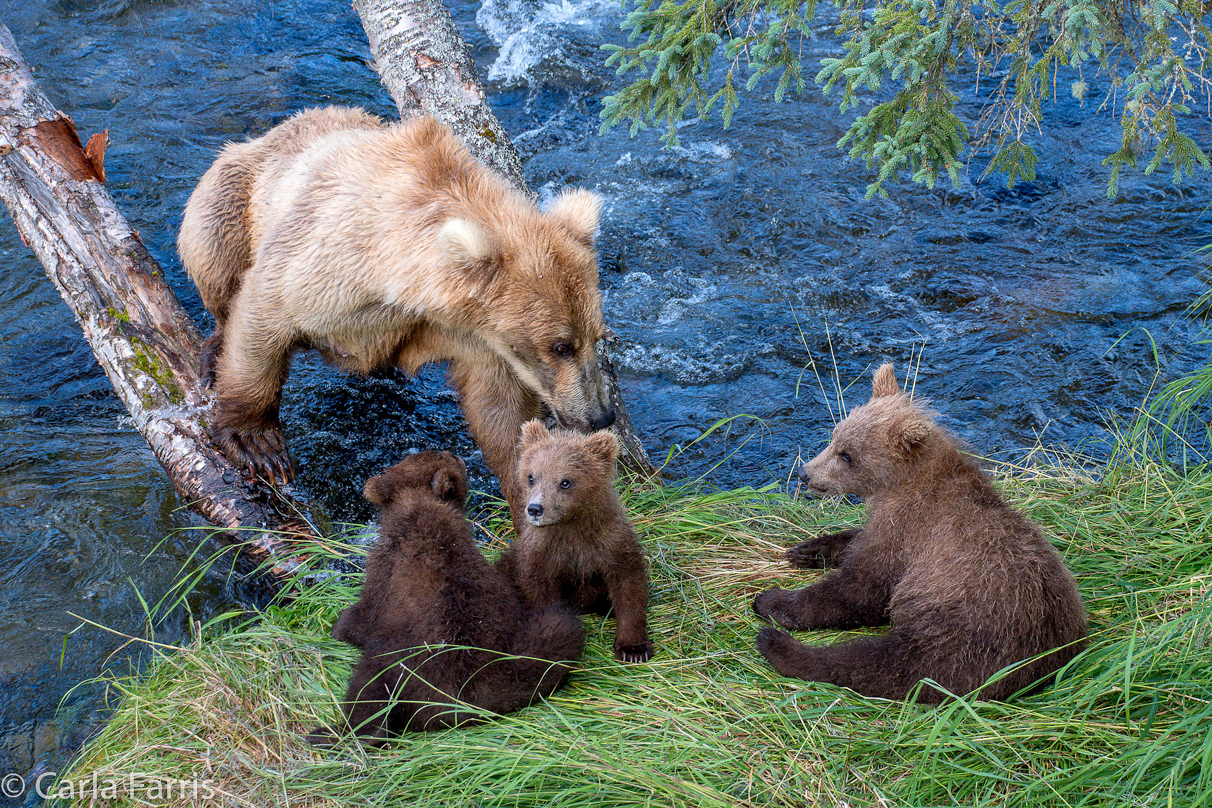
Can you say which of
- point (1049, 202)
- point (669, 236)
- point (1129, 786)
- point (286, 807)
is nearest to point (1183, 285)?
point (1049, 202)

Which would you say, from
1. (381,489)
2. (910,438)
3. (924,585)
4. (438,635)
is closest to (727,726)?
(924,585)

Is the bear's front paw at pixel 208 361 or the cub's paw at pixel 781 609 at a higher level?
the bear's front paw at pixel 208 361

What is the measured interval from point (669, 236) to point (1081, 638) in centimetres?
580

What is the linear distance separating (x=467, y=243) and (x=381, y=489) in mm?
1165

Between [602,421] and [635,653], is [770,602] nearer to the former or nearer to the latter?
[635,653]

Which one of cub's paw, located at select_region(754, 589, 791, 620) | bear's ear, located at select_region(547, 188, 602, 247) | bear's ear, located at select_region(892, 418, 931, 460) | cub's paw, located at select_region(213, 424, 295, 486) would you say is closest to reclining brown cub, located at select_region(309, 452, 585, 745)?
cub's paw, located at select_region(754, 589, 791, 620)

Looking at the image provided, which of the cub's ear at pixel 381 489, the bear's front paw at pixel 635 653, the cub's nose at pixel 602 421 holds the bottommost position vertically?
the bear's front paw at pixel 635 653

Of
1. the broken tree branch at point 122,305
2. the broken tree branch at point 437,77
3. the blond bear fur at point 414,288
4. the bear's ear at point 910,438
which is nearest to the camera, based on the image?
the bear's ear at point 910,438

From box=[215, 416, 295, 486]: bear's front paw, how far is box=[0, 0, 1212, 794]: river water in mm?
615

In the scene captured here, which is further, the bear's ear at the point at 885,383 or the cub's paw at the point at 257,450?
the cub's paw at the point at 257,450

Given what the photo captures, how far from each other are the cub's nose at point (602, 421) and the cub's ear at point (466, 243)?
958 millimetres

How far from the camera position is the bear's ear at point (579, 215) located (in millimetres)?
4562

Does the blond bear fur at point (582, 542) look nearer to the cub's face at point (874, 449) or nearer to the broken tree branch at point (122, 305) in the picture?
the cub's face at point (874, 449)

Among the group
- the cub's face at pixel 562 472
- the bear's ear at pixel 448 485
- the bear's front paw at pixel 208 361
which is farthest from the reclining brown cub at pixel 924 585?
the bear's front paw at pixel 208 361
